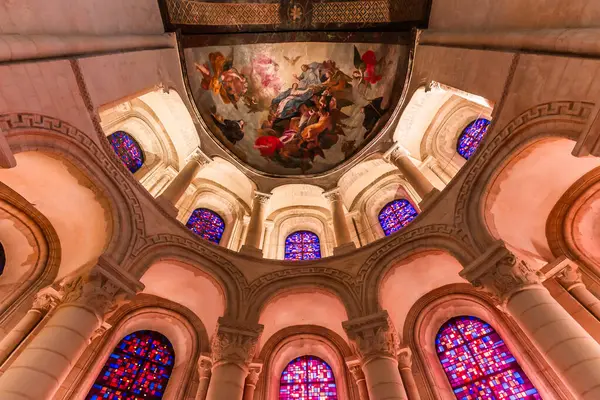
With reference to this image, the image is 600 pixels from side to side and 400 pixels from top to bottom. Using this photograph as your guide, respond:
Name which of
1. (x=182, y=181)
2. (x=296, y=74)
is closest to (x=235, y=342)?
(x=182, y=181)

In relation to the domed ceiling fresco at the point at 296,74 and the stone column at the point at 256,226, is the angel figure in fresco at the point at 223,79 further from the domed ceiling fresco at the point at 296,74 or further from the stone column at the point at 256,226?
the stone column at the point at 256,226

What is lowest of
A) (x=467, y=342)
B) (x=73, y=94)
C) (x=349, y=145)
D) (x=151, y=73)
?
(x=467, y=342)

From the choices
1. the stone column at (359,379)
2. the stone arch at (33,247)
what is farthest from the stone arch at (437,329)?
the stone arch at (33,247)

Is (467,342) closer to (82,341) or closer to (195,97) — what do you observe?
(82,341)

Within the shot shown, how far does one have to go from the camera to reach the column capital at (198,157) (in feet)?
39.9

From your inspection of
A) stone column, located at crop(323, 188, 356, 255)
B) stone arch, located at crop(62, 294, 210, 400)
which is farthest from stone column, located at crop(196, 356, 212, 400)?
stone column, located at crop(323, 188, 356, 255)

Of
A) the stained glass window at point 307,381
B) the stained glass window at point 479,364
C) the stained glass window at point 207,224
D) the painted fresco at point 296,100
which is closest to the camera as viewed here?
the stained glass window at point 479,364

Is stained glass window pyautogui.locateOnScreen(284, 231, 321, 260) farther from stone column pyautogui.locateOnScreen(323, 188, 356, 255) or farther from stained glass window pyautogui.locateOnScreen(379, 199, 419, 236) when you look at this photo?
stained glass window pyautogui.locateOnScreen(379, 199, 419, 236)

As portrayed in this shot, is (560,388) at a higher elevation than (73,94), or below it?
below

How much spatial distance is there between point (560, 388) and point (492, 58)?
6637 mm

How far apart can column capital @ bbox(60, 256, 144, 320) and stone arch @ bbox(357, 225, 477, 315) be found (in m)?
4.81

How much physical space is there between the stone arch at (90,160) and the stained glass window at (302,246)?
5670mm

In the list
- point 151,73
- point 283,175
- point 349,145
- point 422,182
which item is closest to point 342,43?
point 349,145

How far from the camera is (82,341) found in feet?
17.6
